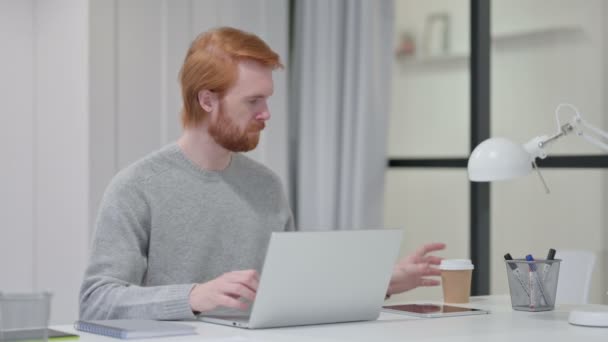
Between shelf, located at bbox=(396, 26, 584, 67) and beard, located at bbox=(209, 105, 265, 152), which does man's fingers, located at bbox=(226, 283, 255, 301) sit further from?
shelf, located at bbox=(396, 26, 584, 67)

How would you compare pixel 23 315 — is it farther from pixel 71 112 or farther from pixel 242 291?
pixel 71 112

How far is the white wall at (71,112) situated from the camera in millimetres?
3455

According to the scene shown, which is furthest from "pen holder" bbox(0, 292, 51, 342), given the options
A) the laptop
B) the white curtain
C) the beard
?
the white curtain

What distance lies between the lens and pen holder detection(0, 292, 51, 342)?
1511mm

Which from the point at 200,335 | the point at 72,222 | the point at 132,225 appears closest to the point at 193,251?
the point at 132,225

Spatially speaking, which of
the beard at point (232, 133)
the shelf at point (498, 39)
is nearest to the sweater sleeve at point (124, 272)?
the beard at point (232, 133)

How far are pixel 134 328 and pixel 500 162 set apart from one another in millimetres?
828

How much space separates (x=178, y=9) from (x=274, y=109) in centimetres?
58

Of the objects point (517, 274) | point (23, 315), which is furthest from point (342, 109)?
point (23, 315)

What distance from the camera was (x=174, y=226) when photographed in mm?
2424

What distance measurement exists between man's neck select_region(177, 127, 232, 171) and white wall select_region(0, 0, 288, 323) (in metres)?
1.02

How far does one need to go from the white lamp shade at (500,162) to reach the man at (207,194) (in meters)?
0.36

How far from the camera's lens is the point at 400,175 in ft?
14.8

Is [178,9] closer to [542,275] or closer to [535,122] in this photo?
[535,122]
